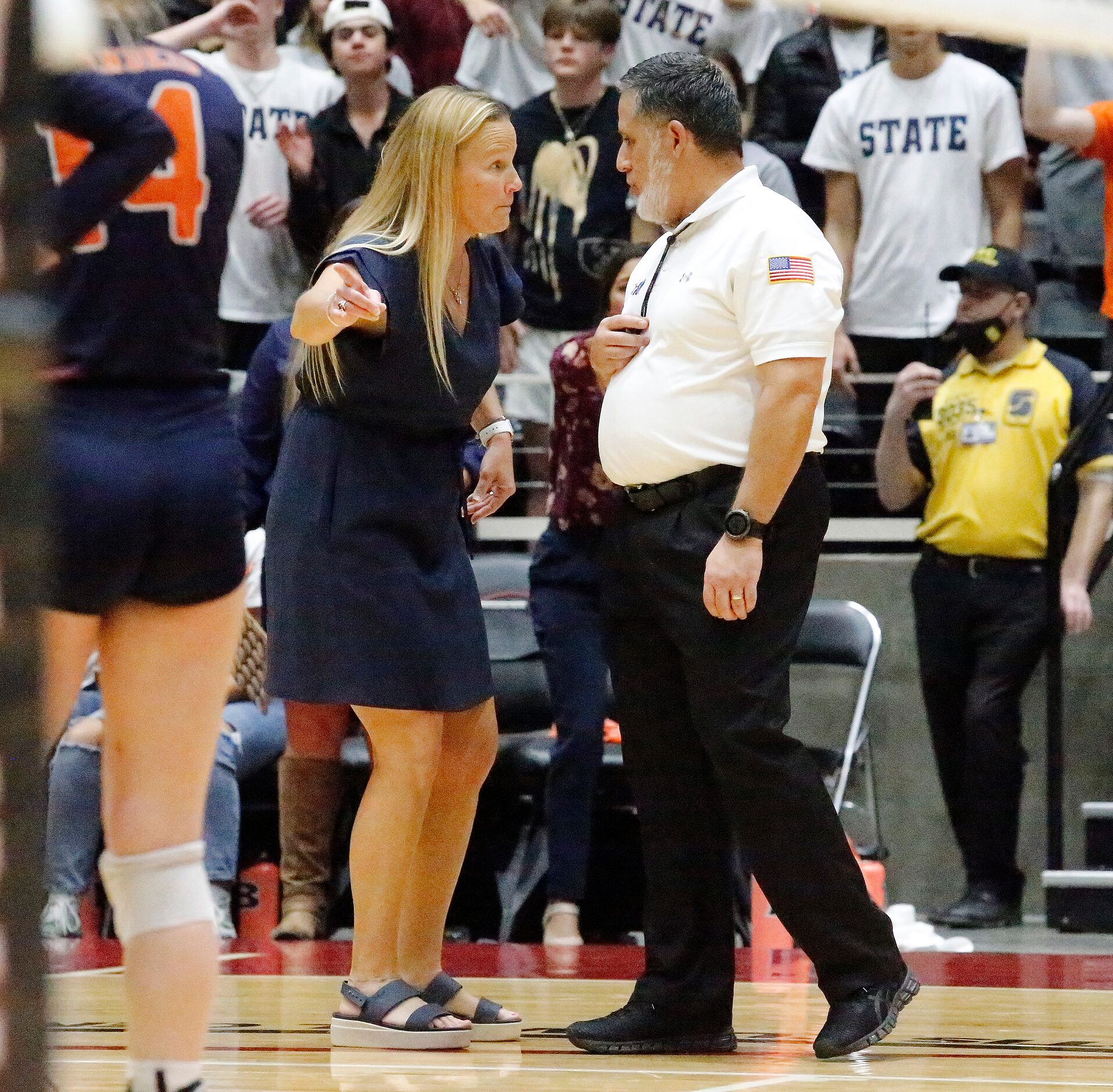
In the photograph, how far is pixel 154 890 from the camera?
2.32m

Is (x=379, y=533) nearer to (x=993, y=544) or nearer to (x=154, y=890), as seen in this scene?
(x=154, y=890)

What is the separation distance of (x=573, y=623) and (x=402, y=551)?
2090 millimetres

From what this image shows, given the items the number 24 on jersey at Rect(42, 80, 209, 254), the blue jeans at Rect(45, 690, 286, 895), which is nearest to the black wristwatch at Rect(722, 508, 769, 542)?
the number 24 on jersey at Rect(42, 80, 209, 254)

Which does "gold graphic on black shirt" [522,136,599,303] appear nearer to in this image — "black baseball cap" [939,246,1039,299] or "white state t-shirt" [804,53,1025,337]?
"white state t-shirt" [804,53,1025,337]

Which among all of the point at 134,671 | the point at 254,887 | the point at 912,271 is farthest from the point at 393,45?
the point at 134,671

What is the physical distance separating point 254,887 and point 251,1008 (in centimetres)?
185

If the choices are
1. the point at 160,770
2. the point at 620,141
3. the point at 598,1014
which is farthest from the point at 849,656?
the point at 160,770

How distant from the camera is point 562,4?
6930 millimetres

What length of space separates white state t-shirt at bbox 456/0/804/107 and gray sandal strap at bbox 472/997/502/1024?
4575 millimetres

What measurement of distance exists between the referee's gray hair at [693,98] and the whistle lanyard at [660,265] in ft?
0.54

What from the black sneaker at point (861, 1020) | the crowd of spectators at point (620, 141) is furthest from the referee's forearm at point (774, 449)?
the crowd of spectators at point (620, 141)

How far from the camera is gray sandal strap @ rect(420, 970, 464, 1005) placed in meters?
3.61

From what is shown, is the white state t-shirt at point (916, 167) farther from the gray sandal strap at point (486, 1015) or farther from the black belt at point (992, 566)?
the gray sandal strap at point (486, 1015)

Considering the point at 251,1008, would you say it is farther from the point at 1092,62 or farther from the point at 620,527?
the point at 1092,62
